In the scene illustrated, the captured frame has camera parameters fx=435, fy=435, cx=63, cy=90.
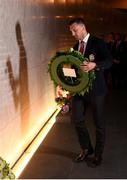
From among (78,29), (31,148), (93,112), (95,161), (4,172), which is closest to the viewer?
(4,172)

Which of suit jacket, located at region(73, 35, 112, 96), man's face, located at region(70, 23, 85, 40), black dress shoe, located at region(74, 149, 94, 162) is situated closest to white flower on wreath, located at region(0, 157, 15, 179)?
suit jacket, located at region(73, 35, 112, 96)

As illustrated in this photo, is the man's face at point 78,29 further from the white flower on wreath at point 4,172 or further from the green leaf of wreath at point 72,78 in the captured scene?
the white flower on wreath at point 4,172

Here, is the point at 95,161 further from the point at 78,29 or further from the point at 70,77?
the point at 78,29

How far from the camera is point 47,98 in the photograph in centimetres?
837

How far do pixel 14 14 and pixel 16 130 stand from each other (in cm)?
151

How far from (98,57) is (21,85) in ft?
4.35

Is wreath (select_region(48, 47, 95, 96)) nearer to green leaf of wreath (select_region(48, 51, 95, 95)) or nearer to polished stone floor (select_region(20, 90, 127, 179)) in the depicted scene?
green leaf of wreath (select_region(48, 51, 95, 95))

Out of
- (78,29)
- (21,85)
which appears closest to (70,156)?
(21,85)

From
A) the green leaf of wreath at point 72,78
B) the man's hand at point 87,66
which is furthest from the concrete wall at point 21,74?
the man's hand at point 87,66

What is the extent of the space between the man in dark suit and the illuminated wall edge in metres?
0.83

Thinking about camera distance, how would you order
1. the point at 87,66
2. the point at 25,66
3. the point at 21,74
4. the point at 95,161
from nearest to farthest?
the point at 87,66, the point at 95,161, the point at 21,74, the point at 25,66

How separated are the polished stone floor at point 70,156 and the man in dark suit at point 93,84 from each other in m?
0.26

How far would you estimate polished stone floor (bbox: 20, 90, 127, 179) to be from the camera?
5.22 meters

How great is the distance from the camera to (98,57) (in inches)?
205
